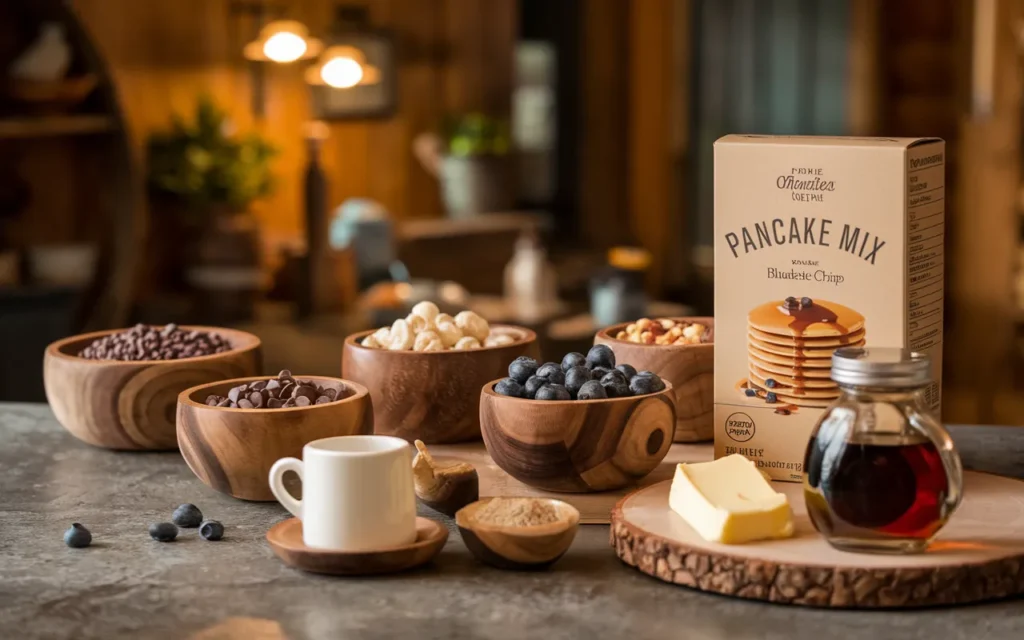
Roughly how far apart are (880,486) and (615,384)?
33 centimetres

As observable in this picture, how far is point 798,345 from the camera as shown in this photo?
1423mm

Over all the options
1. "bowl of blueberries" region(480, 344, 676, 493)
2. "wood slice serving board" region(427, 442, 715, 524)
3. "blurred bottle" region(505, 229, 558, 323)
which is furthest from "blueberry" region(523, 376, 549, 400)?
"blurred bottle" region(505, 229, 558, 323)

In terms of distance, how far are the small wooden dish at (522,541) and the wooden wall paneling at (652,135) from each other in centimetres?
505

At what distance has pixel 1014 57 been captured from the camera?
202 inches

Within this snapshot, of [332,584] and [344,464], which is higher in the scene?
[344,464]

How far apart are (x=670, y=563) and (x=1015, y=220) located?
14.6ft

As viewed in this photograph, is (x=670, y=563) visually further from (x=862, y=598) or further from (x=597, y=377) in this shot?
(x=597, y=377)

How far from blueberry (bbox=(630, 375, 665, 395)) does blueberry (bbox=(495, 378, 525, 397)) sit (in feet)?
0.38

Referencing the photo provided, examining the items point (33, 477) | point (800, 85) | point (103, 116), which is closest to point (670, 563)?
point (33, 477)

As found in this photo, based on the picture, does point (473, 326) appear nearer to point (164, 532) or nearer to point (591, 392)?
point (591, 392)

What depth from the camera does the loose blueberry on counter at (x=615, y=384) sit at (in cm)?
143

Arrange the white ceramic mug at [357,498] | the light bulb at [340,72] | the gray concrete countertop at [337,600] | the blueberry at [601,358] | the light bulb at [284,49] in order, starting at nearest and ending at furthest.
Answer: the gray concrete countertop at [337,600] < the white ceramic mug at [357,498] < the blueberry at [601,358] < the light bulb at [284,49] < the light bulb at [340,72]

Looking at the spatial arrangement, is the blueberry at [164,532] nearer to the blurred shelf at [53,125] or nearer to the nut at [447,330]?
the nut at [447,330]

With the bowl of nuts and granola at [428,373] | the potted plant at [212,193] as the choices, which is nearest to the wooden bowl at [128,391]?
the bowl of nuts and granola at [428,373]
